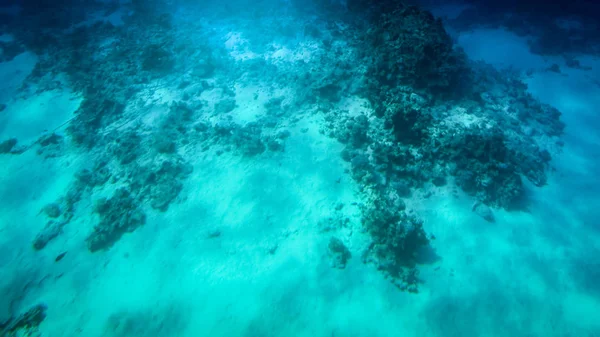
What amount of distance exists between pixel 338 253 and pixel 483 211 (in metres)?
3.67

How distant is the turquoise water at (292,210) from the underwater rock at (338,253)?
3 centimetres

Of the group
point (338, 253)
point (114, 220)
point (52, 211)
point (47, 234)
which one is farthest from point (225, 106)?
point (338, 253)

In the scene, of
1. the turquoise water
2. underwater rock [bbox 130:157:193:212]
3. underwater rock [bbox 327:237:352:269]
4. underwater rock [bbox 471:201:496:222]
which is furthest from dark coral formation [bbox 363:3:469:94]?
underwater rock [bbox 130:157:193:212]

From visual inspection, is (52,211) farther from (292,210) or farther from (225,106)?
(292,210)

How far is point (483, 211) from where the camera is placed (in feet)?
21.5

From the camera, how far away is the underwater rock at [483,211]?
6479 mm

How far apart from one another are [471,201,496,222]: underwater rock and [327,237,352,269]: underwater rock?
331 cm

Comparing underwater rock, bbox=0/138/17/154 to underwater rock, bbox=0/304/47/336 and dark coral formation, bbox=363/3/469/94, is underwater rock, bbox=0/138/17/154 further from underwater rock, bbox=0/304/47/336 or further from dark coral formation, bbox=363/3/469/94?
dark coral formation, bbox=363/3/469/94

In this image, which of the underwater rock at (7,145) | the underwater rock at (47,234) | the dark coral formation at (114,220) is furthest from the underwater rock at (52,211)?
the underwater rock at (7,145)

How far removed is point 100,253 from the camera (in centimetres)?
744

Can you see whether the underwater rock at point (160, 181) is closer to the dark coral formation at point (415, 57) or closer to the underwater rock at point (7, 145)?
Result: the underwater rock at point (7, 145)

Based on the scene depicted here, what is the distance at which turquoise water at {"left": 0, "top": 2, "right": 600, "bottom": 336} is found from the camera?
574 centimetres

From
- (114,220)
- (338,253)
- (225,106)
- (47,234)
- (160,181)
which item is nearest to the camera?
(338,253)

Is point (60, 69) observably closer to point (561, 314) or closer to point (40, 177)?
point (40, 177)
